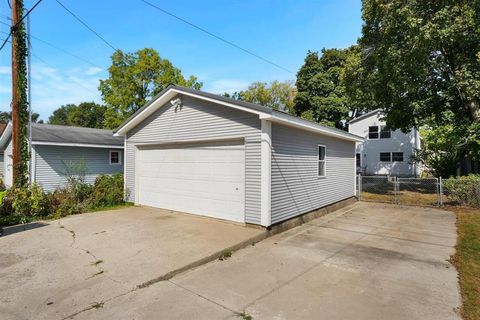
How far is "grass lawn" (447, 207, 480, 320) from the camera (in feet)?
12.4

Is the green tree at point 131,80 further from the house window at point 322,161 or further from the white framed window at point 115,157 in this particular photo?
the house window at point 322,161

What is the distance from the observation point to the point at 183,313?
11.8ft

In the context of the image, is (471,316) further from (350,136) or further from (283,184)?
(350,136)

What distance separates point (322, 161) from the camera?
1002 cm

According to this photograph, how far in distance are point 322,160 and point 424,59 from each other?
7.71 meters

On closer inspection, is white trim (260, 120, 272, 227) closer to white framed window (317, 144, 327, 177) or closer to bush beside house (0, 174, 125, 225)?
white framed window (317, 144, 327, 177)

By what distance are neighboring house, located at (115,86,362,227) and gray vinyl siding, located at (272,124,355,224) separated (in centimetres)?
3

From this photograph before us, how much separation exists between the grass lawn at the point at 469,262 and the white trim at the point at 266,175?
→ 370 centimetres

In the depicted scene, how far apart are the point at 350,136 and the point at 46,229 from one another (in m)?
10.5

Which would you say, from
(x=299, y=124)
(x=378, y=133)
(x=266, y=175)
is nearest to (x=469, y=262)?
(x=266, y=175)

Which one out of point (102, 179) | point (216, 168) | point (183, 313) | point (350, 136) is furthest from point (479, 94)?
point (102, 179)

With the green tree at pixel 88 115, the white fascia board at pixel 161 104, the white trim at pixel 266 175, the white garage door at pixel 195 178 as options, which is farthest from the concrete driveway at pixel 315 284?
the green tree at pixel 88 115

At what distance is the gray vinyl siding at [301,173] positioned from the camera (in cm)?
755

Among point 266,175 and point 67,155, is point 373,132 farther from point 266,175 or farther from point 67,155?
point 67,155
